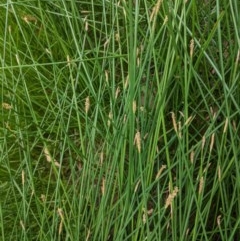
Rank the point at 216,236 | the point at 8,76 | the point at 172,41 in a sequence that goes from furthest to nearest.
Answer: the point at 8,76 < the point at 216,236 < the point at 172,41

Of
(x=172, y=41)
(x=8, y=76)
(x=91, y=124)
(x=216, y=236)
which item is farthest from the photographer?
(x=8, y=76)

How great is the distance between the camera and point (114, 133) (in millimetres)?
1169

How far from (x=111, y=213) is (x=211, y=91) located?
0.98 feet

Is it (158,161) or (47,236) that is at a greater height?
(158,161)

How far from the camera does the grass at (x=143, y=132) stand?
3.61ft

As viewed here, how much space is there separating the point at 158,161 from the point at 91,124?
0.47ft

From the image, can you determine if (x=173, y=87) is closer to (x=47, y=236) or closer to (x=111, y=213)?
(x=111, y=213)

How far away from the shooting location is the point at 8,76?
1.49 meters

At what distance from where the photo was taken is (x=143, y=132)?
1.16 m

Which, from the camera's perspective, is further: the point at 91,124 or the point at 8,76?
the point at 8,76

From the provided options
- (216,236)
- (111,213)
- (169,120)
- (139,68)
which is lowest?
(216,236)

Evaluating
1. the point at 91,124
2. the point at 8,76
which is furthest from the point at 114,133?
the point at 8,76

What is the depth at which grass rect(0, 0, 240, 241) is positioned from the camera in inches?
43.3

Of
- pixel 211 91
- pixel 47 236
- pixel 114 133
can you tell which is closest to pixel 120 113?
pixel 114 133
